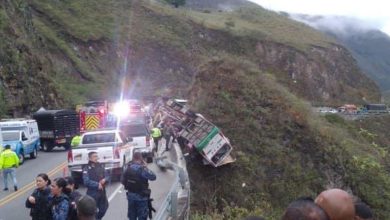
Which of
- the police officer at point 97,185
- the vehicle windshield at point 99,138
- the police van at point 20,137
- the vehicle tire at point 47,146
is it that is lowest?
the vehicle tire at point 47,146

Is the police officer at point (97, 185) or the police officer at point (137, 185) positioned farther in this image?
the police officer at point (137, 185)

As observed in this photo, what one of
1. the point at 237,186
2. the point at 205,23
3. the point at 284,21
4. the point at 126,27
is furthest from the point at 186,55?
the point at 237,186

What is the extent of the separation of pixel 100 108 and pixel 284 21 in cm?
9352

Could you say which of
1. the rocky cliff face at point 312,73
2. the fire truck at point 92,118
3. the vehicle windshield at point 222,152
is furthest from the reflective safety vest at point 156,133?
the rocky cliff face at point 312,73

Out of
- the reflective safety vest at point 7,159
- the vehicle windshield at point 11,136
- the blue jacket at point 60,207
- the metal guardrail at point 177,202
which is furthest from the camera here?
the vehicle windshield at point 11,136

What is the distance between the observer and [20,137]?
29.4m

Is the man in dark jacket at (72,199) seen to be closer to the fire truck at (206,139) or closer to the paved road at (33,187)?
the paved road at (33,187)

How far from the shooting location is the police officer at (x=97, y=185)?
35.4 feet

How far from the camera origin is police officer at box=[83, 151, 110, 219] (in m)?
10.8

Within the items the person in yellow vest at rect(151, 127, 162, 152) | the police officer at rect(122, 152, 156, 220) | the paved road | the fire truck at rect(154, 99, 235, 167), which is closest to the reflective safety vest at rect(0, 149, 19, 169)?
the paved road

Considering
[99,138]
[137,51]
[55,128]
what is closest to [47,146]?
[55,128]

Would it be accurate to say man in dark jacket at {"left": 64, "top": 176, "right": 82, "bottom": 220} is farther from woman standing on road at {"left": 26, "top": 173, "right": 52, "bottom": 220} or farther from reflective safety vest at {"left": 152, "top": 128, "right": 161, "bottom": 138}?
reflective safety vest at {"left": 152, "top": 128, "right": 161, "bottom": 138}

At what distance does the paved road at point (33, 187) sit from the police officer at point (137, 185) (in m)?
3.17

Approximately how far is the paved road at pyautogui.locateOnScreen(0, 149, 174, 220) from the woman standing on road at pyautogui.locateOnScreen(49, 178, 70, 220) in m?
6.63
